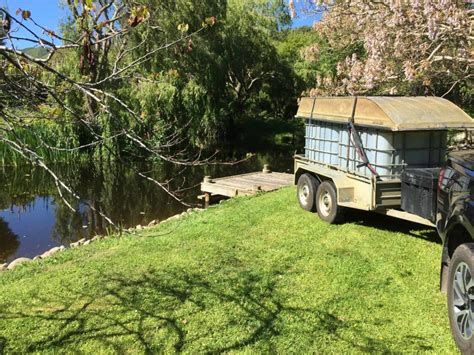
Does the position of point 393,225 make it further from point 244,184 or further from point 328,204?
point 244,184

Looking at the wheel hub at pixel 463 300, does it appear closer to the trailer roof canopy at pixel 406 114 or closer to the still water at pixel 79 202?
the trailer roof canopy at pixel 406 114

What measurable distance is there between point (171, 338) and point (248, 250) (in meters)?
2.87

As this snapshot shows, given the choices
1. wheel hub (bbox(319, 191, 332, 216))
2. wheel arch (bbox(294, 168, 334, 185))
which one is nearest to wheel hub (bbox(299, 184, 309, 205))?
wheel arch (bbox(294, 168, 334, 185))

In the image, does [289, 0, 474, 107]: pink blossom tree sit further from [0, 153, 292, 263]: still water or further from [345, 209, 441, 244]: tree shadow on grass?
[0, 153, 292, 263]: still water

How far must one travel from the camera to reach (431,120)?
266 inches

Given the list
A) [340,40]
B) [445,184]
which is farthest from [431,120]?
[340,40]

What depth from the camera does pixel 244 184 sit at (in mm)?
15266

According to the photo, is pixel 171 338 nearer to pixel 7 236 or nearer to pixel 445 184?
pixel 445 184

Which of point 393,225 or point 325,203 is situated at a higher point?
point 325,203

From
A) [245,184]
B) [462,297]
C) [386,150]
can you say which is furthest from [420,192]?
[245,184]

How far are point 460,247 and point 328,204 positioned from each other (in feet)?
14.0

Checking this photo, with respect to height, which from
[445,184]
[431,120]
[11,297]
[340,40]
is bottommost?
[11,297]

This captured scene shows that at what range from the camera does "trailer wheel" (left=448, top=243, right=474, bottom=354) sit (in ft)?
12.7

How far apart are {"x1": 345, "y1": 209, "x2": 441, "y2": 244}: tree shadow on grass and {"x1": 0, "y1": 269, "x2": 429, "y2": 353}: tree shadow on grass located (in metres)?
2.71
